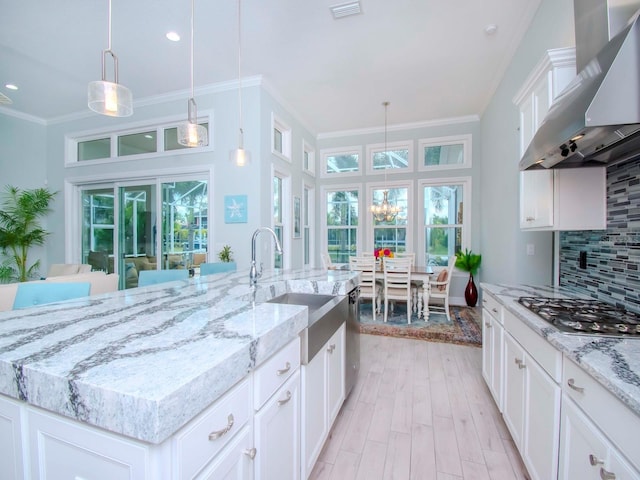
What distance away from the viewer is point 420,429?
6.39 ft

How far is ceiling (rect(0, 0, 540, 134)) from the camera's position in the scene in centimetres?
270

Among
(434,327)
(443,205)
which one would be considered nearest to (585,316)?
(434,327)

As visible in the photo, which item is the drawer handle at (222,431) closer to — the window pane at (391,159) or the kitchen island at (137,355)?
the kitchen island at (137,355)

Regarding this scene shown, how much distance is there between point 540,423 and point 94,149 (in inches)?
264

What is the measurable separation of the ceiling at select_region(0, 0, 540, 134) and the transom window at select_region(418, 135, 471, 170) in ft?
2.39

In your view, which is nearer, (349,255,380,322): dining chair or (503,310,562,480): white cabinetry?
(503,310,562,480): white cabinetry

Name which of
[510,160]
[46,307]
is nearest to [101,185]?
[46,307]

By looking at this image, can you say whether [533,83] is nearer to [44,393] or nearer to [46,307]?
[44,393]

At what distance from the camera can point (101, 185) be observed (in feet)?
16.0

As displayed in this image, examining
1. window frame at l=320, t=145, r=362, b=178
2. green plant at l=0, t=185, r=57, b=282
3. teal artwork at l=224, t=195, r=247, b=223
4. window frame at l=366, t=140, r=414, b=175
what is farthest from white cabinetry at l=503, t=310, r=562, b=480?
green plant at l=0, t=185, r=57, b=282

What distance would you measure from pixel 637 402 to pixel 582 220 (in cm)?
137

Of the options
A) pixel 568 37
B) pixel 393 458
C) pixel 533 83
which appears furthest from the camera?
pixel 568 37

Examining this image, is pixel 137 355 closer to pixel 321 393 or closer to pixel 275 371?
pixel 275 371

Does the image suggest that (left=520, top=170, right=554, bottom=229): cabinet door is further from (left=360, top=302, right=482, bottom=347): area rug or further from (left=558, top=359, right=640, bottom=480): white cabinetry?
(left=360, top=302, right=482, bottom=347): area rug
